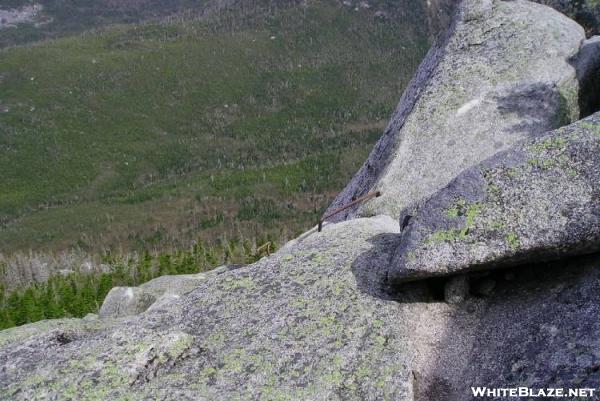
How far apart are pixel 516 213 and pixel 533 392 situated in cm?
279

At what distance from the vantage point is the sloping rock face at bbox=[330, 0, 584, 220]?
1505 centimetres

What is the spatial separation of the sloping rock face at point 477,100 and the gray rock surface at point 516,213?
4552 millimetres

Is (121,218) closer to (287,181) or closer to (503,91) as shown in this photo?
(287,181)

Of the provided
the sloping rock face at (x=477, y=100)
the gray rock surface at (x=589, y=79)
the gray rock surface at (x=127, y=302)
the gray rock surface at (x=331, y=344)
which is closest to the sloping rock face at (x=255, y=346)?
the gray rock surface at (x=331, y=344)

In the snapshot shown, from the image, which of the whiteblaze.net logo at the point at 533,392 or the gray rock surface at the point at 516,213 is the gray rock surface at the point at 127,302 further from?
the whiteblaze.net logo at the point at 533,392

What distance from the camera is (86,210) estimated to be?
13238 centimetres

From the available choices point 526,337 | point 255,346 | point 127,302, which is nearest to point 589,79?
point 526,337

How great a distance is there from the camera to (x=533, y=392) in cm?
719

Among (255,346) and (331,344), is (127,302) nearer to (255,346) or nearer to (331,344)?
(255,346)

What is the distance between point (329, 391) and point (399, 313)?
1898 mm

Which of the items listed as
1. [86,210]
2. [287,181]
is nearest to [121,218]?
[86,210]

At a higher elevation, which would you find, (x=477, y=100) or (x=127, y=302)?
(x=477, y=100)

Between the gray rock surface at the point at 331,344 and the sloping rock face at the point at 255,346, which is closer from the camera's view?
the gray rock surface at the point at 331,344

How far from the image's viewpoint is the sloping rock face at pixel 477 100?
15.1m
